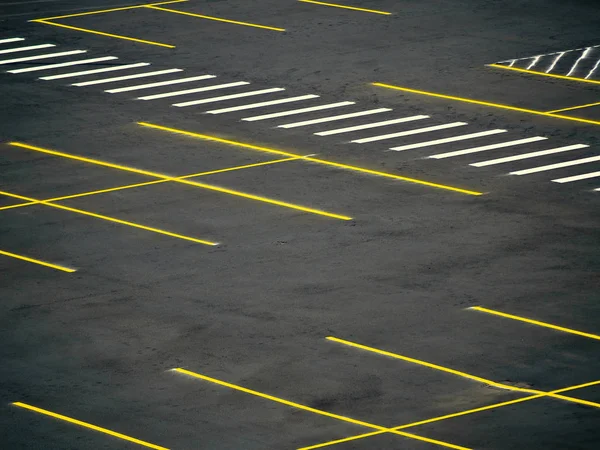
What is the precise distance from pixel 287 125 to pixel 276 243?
6516 millimetres

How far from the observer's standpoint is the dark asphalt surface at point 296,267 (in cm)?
1712

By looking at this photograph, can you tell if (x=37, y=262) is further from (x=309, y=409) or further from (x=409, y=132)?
(x=409, y=132)

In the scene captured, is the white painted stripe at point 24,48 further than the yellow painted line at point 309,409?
Yes

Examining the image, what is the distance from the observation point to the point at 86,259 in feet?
73.1

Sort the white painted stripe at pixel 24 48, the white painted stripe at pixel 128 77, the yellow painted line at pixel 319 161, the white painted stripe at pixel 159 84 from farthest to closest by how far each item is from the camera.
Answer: the white painted stripe at pixel 24 48
the white painted stripe at pixel 128 77
the white painted stripe at pixel 159 84
the yellow painted line at pixel 319 161

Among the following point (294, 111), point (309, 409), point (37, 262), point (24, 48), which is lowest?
point (37, 262)

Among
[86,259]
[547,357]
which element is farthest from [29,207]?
[547,357]

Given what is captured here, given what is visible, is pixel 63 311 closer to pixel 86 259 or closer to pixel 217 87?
pixel 86 259

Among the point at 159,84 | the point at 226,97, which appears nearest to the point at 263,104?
the point at 226,97

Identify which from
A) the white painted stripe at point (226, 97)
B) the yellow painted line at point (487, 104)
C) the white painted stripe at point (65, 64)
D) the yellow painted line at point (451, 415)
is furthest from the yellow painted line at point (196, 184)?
the yellow painted line at point (451, 415)

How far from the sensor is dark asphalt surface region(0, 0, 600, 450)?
56.2ft

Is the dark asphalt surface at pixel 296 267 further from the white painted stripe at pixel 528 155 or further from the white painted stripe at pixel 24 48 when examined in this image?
the white painted stripe at pixel 24 48

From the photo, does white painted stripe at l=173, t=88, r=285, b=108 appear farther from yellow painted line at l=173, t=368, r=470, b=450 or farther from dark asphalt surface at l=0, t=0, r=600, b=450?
yellow painted line at l=173, t=368, r=470, b=450

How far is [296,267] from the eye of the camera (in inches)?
861
